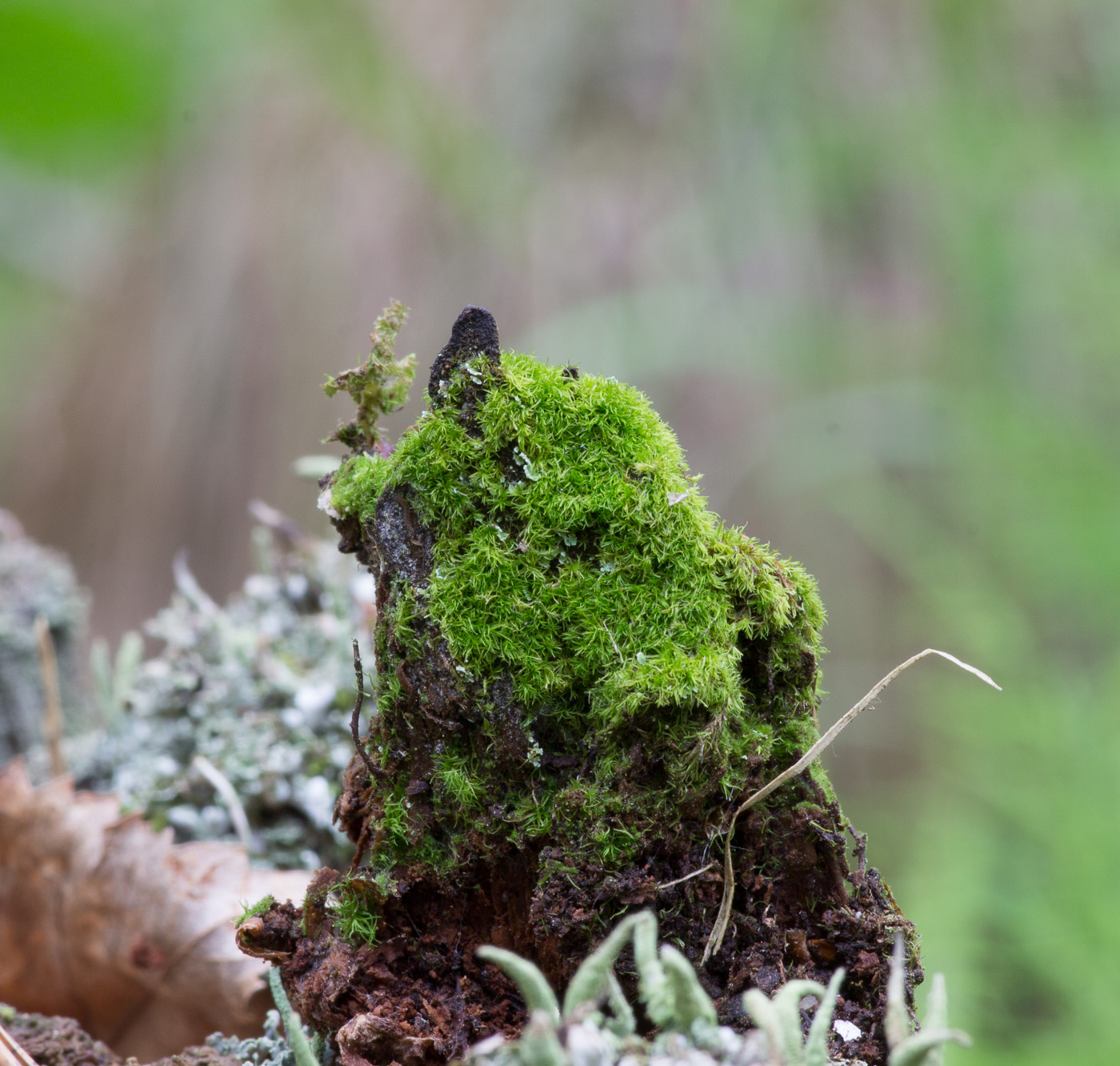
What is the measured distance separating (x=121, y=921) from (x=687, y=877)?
73 cm

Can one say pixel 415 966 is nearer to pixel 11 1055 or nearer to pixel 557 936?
pixel 557 936

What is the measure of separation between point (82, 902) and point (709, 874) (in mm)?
783

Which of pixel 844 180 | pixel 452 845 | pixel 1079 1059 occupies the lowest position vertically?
pixel 1079 1059

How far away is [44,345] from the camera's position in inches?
169

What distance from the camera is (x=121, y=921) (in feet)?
3.55

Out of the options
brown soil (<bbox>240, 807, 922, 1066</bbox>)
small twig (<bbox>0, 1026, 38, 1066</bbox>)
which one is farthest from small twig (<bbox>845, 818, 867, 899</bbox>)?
small twig (<bbox>0, 1026, 38, 1066</bbox>)

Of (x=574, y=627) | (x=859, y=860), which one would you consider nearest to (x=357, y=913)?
(x=574, y=627)

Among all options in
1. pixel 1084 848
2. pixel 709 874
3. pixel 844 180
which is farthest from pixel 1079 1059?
pixel 844 180

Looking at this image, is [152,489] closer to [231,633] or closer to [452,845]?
[231,633]

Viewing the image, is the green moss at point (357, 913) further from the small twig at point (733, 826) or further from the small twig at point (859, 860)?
the small twig at point (859, 860)

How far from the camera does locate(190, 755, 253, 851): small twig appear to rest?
126 cm

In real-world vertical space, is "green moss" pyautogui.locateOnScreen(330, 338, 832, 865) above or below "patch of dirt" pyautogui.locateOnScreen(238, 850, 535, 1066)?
above

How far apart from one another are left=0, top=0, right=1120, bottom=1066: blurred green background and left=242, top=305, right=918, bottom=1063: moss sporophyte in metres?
2.63

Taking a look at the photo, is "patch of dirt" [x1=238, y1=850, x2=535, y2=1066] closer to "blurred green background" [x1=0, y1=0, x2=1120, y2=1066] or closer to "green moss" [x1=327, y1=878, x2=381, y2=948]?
"green moss" [x1=327, y1=878, x2=381, y2=948]
